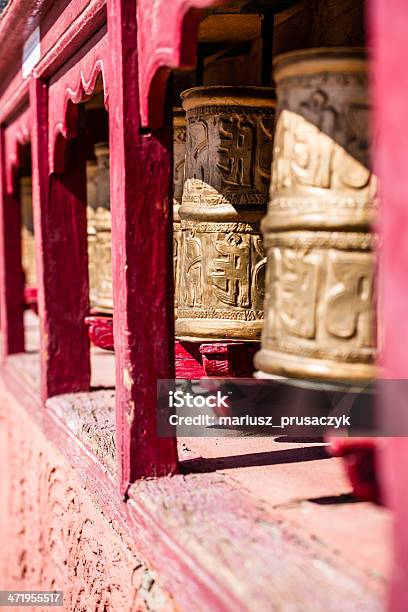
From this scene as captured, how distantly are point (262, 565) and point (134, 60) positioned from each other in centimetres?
138

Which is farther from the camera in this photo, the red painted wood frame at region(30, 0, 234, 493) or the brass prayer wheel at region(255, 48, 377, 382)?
the red painted wood frame at region(30, 0, 234, 493)

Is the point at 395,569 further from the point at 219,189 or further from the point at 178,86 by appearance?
the point at 178,86

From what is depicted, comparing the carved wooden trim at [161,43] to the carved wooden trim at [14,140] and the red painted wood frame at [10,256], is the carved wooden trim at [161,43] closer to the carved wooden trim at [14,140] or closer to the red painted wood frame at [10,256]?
the carved wooden trim at [14,140]

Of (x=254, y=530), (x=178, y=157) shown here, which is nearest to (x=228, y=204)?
(x=178, y=157)

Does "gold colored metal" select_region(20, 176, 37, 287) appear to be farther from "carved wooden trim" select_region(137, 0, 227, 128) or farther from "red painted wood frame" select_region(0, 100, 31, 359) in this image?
"carved wooden trim" select_region(137, 0, 227, 128)

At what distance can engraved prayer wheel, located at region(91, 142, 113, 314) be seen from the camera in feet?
13.2

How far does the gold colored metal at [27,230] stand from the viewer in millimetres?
8859

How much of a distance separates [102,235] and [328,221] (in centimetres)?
266

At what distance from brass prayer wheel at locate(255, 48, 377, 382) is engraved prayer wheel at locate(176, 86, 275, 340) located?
74 centimetres

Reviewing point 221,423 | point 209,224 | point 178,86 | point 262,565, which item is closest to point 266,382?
point 221,423

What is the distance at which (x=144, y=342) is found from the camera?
94.0 inches

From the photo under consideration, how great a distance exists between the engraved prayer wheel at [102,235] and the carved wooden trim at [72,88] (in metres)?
0.42

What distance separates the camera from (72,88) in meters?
3.18

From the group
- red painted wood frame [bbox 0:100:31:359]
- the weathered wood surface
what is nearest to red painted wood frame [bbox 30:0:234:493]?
the weathered wood surface
